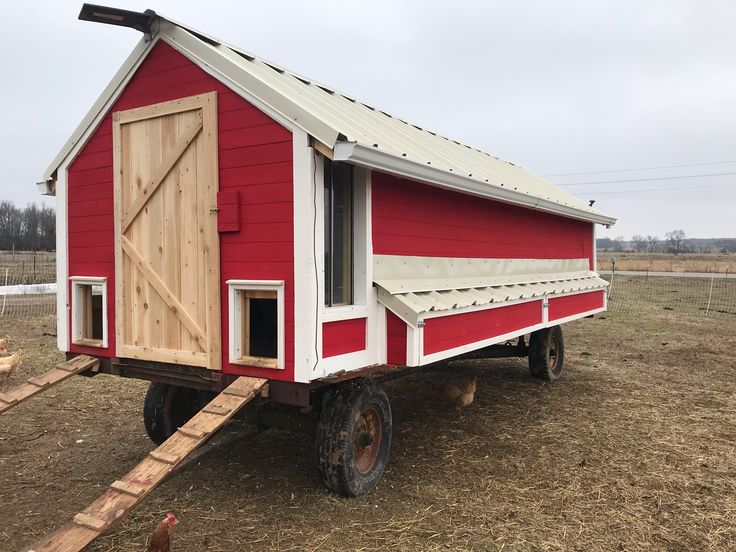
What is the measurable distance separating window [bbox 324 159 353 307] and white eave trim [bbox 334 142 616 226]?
1.45 feet

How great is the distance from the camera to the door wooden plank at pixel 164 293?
172 inches

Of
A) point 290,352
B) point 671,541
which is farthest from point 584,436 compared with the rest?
point 290,352

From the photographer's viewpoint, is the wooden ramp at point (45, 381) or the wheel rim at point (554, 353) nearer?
the wooden ramp at point (45, 381)

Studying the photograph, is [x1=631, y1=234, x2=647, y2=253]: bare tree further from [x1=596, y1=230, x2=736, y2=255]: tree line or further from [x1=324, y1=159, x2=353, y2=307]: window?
[x1=324, y1=159, x2=353, y2=307]: window

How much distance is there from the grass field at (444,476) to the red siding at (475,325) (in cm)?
114

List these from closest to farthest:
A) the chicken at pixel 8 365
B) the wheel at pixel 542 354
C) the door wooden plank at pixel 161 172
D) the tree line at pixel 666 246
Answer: the door wooden plank at pixel 161 172 → the chicken at pixel 8 365 → the wheel at pixel 542 354 → the tree line at pixel 666 246

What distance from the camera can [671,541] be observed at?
150 inches

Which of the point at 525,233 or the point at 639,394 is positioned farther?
the point at 639,394

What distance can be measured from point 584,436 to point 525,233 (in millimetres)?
2637

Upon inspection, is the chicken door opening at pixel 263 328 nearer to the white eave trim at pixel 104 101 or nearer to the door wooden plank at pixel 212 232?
the door wooden plank at pixel 212 232

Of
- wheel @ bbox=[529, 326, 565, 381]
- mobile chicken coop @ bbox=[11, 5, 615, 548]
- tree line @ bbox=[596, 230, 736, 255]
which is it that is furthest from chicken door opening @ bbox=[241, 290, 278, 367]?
tree line @ bbox=[596, 230, 736, 255]

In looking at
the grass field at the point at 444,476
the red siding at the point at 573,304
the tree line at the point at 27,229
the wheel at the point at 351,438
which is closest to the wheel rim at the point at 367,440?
the wheel at the point at 351,438

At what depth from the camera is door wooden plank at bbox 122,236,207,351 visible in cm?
436

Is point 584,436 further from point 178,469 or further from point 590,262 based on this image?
point 590,262
